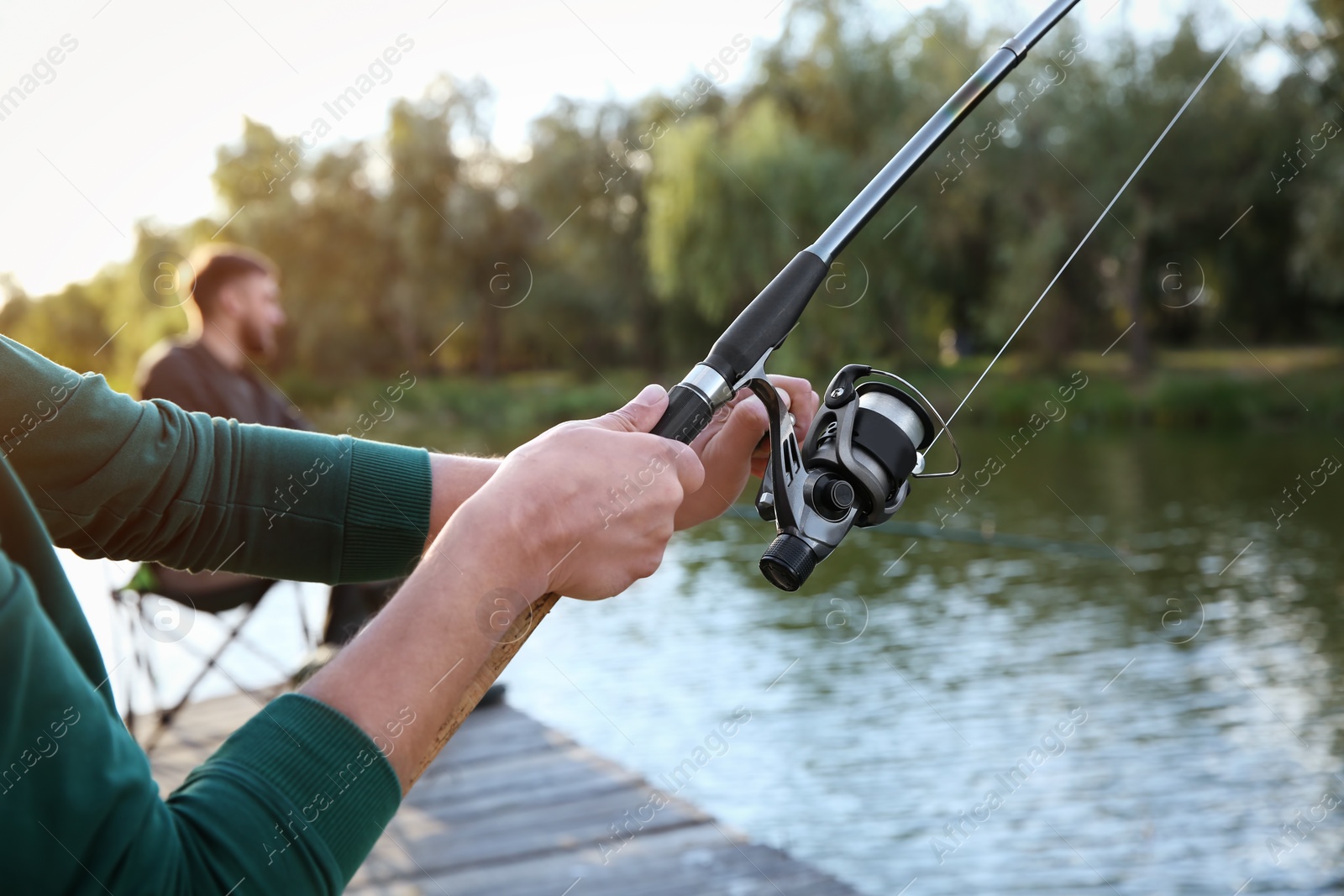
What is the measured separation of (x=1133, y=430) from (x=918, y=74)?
8331 millimetres

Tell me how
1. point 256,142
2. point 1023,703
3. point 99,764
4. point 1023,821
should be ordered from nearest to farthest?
1. point 99,764
2. point 1023,821
3. point 1023,703
4. point 256,142

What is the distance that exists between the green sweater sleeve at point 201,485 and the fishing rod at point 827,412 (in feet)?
1.37

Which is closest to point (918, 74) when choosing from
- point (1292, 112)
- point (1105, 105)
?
point (1105, 105)

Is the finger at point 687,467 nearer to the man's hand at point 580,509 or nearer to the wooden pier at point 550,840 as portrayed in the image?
the man's hand at point 580,509

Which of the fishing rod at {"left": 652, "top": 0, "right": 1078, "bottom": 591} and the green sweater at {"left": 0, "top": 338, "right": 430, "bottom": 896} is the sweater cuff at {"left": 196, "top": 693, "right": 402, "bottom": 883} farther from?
the fishing rod at {"left": 652, "top": 0, "right": 1078, "bottom": 591}

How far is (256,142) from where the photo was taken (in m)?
31.5

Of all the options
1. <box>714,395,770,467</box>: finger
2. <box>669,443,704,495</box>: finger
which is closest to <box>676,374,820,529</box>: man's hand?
<box>714,395,770,467</box>: finger

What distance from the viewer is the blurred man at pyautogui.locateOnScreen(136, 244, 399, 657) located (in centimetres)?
477

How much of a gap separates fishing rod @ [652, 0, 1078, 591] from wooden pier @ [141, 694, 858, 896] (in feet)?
6.59

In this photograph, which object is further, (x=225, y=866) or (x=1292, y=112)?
(x=1292, y=112)

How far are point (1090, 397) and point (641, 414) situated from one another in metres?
23.4

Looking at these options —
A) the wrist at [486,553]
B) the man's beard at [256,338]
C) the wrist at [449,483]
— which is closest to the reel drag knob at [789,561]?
the wrist at [449,483]

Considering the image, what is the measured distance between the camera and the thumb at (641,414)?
1271 millimetres

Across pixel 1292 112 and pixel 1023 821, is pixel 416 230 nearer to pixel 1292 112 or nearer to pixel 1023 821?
pixel 1292 112
